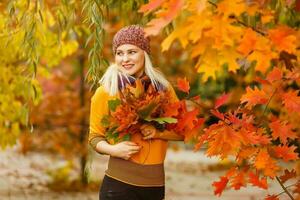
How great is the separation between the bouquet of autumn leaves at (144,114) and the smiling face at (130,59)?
67mm

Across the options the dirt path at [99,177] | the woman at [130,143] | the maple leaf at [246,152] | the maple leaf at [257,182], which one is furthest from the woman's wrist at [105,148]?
the dirt path at [99,177]

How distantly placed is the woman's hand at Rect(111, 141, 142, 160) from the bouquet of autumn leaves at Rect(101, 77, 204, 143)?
0.11ft

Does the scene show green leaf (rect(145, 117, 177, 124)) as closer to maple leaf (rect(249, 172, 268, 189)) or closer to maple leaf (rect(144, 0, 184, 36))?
maple leaf (rect(249, 172, 268, 189))

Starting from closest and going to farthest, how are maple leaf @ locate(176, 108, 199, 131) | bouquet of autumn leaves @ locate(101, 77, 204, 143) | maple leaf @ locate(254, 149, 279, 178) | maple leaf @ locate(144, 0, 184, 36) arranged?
maple leaf @ locate(144, 0, 184, 36) < bouquet of autumn leaves @ locate(101, 77, 204, 143) < maple leaf @ locate(176, 108, 199, 131) < maple leaf @ locate(254, 149, 279, 178)

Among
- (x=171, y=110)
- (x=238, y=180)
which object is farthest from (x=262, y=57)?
(x=238, y=180)

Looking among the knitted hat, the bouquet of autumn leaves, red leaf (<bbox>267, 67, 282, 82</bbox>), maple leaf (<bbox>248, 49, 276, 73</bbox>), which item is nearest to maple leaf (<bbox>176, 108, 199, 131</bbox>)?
the bouquet of autumn leaves

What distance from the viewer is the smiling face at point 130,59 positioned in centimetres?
307

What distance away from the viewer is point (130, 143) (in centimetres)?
298

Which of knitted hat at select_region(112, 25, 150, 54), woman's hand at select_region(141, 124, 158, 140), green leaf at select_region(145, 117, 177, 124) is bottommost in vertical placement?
woman's hand at select_region(141, 124, 158, 140)

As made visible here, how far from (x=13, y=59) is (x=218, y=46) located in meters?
4.50

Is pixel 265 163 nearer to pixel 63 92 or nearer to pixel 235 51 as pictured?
pixel 235 51

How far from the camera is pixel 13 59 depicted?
637 cm

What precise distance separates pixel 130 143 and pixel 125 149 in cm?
4

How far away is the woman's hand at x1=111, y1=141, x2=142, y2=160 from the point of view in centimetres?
296
